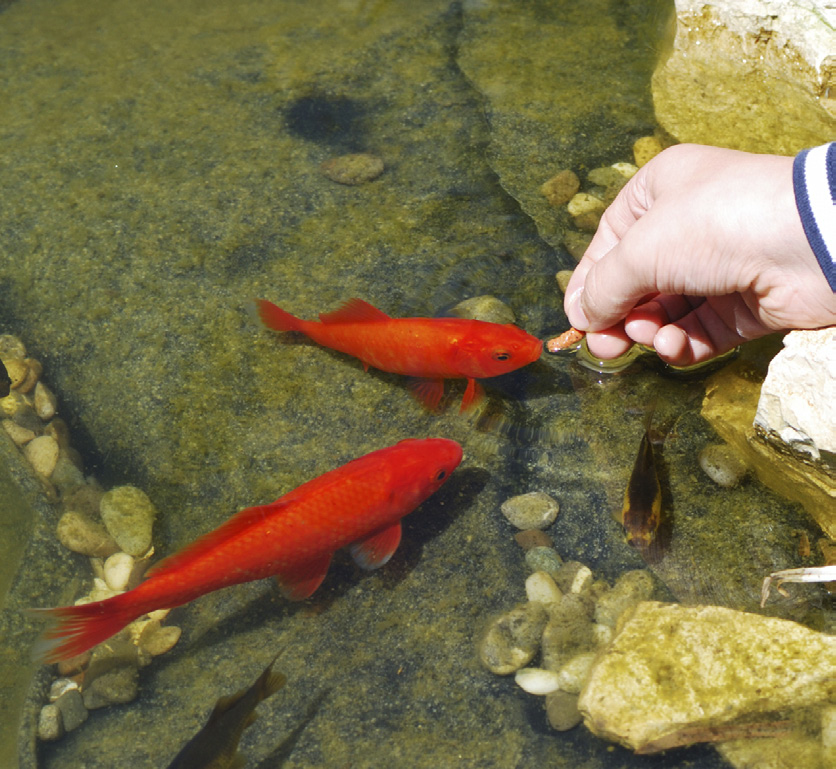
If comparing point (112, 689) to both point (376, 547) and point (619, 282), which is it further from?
point (619, 282)

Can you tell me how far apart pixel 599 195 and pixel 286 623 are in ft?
10.9

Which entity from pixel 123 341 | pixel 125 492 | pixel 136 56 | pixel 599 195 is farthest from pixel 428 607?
pixel 136 56

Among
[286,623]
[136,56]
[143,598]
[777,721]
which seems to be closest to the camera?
[777,721]

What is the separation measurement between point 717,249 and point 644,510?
4.16 feet

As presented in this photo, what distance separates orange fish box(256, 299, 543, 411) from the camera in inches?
146

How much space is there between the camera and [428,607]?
10.8 feet

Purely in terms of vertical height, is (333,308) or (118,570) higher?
(333,308)

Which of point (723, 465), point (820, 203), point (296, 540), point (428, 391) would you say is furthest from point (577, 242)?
point (296, 540)

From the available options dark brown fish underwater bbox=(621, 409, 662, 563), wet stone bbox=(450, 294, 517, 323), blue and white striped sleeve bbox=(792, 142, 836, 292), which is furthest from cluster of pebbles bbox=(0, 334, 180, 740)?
blue and white striped sleeve bbox=(792, 142, 836, 292)

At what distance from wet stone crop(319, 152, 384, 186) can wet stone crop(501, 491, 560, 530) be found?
263 cm

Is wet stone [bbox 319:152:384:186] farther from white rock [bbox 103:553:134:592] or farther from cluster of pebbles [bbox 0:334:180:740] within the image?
white rock [bbox 103:553:134:592]

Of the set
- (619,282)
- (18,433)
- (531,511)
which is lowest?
(531,511)

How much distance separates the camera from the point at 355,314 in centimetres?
391

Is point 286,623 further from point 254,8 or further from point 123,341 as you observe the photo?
point 254,8
